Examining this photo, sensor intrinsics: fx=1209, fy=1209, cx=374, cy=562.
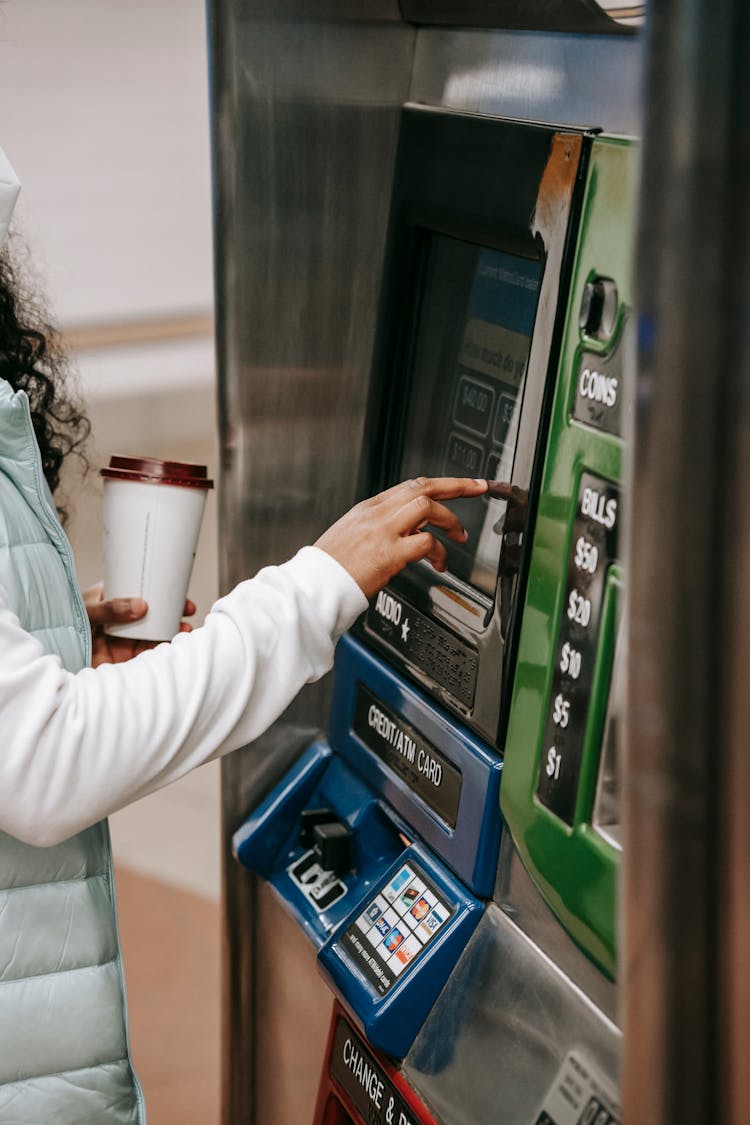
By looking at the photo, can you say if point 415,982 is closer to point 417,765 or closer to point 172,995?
point 417,765

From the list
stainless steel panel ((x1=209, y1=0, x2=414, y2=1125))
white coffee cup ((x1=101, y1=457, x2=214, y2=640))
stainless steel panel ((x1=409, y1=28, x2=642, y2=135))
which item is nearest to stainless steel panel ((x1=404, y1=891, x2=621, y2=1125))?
stainless steel panel ((x1=209, y1=0, x2=414, y2=1125))

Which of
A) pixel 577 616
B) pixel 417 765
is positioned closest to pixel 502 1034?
pixel 417 765

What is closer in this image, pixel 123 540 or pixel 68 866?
pixel 68 866

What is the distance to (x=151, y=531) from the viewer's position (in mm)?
1269

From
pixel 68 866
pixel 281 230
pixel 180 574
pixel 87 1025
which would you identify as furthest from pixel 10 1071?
pixel 281 230

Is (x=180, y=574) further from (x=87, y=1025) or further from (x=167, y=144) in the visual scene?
(x=167, y=144)

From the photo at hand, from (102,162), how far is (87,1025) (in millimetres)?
3737

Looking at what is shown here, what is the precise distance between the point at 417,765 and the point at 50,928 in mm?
389

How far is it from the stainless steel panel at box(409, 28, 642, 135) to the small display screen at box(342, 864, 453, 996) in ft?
2.41

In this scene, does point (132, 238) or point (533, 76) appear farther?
point (132, 238)

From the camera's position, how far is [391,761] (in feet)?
4.27

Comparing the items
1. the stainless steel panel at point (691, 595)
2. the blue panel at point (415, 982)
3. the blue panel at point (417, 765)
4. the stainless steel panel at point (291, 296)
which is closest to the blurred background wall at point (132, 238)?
the stainless steel panel at point (291, 296)

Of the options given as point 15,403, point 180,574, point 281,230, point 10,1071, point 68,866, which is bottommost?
point 10,1071

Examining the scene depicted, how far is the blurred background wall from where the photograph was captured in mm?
3207
